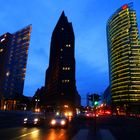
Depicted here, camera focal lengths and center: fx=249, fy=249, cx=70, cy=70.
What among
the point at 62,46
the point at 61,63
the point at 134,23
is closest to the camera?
the point at 61,63

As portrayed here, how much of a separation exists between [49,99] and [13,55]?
41709 millimetres

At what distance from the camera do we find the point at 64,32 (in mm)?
188875

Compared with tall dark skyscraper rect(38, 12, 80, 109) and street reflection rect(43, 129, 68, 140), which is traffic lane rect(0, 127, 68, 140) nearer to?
street reflection rect(43, 129, 68, 140)

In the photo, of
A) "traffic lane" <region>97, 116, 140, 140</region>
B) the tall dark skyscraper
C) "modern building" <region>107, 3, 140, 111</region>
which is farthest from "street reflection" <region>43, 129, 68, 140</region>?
"modern building" <region>107, 3, 140, 111</region>

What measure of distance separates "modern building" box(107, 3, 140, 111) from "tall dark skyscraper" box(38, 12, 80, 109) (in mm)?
35989

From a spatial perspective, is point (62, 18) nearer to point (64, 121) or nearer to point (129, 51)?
point (129, 51)

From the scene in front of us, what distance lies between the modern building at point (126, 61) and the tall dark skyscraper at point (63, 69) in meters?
36.0

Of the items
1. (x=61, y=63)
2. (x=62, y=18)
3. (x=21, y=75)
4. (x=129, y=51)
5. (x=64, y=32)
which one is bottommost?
(x=21, y=75)

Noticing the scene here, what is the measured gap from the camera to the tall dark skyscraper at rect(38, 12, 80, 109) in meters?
160

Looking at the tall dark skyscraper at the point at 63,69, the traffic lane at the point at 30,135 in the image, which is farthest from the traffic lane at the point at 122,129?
the tall dark skyscraper at the point at 63,69

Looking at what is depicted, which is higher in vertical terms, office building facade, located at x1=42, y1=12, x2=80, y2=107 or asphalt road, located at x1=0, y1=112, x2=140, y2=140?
office building facade, located at x1=42, y1=12, x2=80, y2=107

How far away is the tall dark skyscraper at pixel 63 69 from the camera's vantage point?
159663mm

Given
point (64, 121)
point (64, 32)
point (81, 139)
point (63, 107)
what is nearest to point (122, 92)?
point (63, 107)

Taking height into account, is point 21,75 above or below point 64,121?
above
